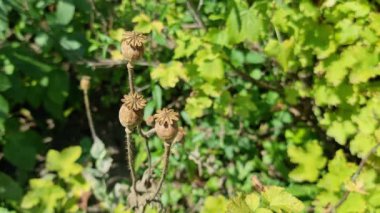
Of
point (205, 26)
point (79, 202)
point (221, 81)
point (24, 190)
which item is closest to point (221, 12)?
point (205, 26)

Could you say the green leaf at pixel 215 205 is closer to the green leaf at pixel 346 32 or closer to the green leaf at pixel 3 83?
the green leaf at pixel 346 32

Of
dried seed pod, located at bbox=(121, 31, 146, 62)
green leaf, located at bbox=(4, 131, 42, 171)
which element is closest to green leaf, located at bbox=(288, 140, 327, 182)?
dried seed pod, located at bbox=(121, 31, 146, 62)

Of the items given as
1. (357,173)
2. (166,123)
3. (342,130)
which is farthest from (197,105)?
(166,123)

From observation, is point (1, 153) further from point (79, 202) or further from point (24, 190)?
point (79, 202)

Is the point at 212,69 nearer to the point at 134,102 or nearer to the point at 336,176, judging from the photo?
the point at 336,176

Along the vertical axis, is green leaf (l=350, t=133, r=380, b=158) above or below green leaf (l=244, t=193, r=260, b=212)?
above

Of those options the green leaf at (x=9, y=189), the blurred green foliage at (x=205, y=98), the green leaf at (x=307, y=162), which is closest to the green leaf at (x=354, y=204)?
the blurred green foliage at (x=205, y=98)

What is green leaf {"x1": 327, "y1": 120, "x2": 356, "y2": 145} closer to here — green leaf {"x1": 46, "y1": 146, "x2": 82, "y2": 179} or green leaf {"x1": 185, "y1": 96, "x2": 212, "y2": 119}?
green leaf {"x1": 185, "y1": 96, "x2": 212, "y2": 119}
